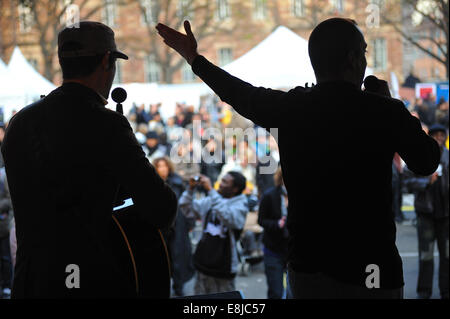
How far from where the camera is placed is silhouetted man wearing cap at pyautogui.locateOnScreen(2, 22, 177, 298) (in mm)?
2240

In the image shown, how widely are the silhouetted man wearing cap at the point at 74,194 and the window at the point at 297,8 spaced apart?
44.6 m

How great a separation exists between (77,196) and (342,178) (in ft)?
2.74

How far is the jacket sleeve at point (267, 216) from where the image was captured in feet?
23.4

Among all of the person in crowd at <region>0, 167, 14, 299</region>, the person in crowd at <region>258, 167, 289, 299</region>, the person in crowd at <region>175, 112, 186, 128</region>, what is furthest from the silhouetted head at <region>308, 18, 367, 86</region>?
the person in crowd at <region>175, 112, 186, 128</region>

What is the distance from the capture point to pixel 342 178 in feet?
7.62

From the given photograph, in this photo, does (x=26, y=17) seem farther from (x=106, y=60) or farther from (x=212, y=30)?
(x=106, y=60)

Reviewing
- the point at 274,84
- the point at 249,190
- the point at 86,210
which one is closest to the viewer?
the point at 86,210

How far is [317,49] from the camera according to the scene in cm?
250

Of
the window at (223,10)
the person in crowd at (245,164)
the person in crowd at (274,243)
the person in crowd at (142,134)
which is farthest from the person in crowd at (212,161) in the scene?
the window at (223,10)

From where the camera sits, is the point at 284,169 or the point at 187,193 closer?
the point at 284,169

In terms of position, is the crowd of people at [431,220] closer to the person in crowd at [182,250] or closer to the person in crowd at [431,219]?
the person in crowd at [431,219]
